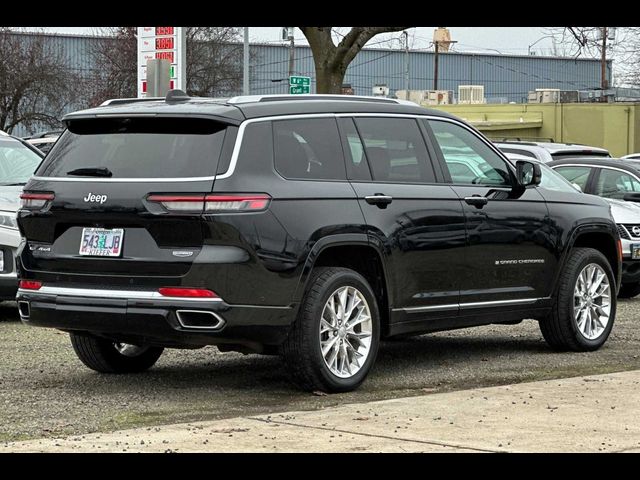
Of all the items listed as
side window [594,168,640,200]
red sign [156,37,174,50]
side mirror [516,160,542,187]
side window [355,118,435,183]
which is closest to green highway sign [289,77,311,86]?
red sign [156,37,174,50]

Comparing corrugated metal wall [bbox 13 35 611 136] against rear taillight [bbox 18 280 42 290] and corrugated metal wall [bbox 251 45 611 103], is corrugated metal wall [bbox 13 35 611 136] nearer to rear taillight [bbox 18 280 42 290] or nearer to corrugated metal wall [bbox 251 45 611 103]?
corrugated metal wall [bbox 251 45 611 103]

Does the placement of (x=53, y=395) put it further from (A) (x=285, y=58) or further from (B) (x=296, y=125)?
(A) (x=285, y=58)

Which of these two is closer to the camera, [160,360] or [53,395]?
[53,395]

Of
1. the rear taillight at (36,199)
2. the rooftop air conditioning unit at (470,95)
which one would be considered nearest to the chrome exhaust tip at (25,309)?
the rear taillight at (36,199)

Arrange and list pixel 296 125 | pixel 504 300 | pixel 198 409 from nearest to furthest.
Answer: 1. pixel 198 409
2. pixel 296 125
3. pixel 504 300

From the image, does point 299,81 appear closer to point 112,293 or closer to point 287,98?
point 287,98

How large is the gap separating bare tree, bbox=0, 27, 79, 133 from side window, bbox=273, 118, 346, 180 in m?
50.2

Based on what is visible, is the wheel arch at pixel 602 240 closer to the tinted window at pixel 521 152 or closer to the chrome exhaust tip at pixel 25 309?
the chrome exhaust tip at pixel 25 309

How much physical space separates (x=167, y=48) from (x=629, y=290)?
32.0 feet

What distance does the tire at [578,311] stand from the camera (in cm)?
1060

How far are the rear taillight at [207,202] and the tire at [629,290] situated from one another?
28.0 ft

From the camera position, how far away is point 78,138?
8828 mm

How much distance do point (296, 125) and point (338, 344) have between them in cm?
138
